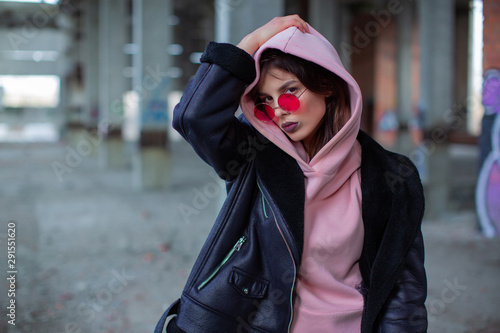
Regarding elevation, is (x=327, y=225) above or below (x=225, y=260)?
above

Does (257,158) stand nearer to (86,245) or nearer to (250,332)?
(250,332)

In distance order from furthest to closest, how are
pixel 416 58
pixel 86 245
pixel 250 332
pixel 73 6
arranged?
pixel 416 58 < pixel 73 6 < pixel 86 245 < pixel 250 332

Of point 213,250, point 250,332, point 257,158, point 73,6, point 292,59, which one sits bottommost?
point 250,332

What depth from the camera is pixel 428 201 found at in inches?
308

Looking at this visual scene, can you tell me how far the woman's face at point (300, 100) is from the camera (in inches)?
60.0

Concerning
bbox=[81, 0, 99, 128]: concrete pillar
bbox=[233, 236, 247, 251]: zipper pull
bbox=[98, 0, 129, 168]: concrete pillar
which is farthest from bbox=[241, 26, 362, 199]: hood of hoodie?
bbox=[81, 0, 99, 128]: concrete pillar

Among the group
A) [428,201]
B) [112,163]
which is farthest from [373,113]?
[428,201]

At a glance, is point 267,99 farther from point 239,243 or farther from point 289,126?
point 239,243

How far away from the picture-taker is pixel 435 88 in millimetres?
7621

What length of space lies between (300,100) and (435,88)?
6.79m

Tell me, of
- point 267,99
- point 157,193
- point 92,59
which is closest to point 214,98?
point 267,99

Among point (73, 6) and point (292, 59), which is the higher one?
point (73, 6)

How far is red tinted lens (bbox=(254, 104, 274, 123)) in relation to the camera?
1.56m

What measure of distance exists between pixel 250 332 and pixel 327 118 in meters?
0.75
